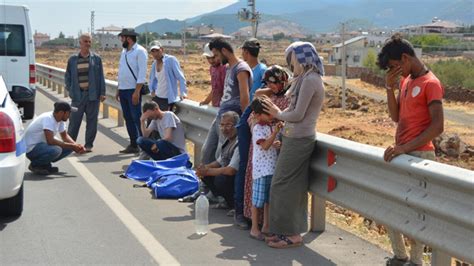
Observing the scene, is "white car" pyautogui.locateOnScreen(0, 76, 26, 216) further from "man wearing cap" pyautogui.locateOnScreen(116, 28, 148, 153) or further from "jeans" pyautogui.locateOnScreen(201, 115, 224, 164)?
"man wearing cap" pyautogui.locateOnScreen(116, 28, 148, 153)

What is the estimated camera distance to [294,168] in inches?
247

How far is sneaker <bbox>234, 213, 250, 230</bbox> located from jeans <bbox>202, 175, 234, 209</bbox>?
549 mm

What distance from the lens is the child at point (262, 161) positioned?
6.56m

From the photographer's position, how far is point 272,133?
21.7ft

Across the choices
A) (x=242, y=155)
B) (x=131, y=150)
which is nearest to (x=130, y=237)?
(x=242, y=155)

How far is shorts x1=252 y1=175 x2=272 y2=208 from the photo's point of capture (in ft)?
21.6

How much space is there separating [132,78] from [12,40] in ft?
20.8

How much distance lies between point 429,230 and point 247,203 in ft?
7.63

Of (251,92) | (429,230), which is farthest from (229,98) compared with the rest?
(429,230)

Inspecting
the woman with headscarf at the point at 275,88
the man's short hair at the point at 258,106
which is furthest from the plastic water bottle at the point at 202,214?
the man's short hair at the point at 258,106

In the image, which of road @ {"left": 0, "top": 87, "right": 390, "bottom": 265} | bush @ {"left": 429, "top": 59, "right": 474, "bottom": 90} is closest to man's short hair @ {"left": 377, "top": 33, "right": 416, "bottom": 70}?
road @ {"left": 0, "top": 87, "right": 390, "bottom": 265}

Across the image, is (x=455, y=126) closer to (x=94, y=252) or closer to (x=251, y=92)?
(x=251, y=92)

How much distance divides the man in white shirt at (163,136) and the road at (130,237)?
1073 mm

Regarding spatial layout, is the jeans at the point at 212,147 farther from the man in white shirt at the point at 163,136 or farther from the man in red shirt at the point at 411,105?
the man in red shirt at the point at 411,105
